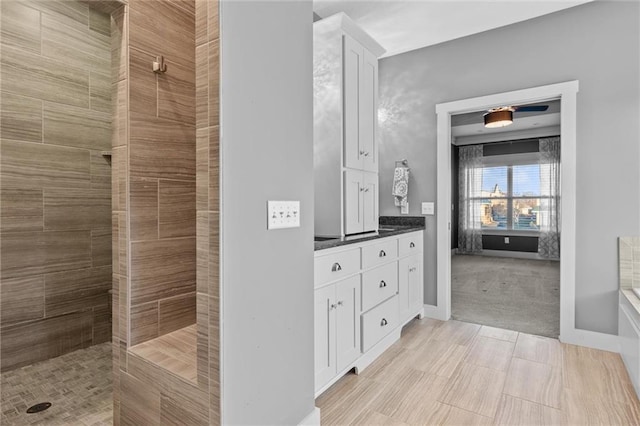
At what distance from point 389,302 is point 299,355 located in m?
1.27

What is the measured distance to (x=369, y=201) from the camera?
2863 mm

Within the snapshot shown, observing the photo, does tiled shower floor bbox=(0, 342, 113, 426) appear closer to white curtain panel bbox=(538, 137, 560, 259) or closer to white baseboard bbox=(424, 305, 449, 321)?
white baseboard bbox=(424, 305, 449, 321)

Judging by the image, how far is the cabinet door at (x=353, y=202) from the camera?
2541 millimetres

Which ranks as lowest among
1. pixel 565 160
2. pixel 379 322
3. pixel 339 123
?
pixel 379 322

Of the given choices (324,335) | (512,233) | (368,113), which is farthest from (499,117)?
(324,335)

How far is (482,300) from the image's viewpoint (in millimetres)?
4141

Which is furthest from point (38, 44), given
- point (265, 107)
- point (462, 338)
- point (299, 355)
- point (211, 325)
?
point (462, 338)

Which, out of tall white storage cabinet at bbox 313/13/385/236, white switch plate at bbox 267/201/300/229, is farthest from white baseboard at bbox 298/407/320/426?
tall white storage cabinet at bbox 313/13/385/236

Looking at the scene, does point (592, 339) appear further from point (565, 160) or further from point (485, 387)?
point (565, 160)

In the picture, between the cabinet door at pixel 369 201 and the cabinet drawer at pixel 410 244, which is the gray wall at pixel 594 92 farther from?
the cabinet door at pixel 369 201

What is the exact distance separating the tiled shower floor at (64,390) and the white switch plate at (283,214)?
4.56 ft

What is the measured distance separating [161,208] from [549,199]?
7.77 metres

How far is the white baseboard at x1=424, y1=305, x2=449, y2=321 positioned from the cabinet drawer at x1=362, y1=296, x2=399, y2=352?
2.63 ft

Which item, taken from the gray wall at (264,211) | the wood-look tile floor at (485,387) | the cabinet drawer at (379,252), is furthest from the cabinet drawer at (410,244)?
the gray wall at (264,211)
